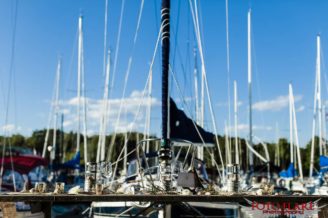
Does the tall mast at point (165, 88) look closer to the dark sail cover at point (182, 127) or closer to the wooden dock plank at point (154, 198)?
the dark sail cover at point (182, 127)

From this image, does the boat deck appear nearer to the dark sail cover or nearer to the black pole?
the black pole

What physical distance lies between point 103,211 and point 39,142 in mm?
70021

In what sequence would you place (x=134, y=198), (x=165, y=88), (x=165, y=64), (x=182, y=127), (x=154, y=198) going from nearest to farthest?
1. (x=134, y=198)
2. (x=154, y=198)
3. (x=165, y=88)
4. (x=165, y=64)
5. (x=182, y=127)

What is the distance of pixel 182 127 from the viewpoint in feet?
49.2

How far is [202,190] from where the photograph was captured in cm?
1084

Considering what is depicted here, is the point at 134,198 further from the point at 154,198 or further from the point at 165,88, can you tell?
the point at 165,88

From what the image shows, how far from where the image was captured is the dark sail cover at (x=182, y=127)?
14773 millimetres

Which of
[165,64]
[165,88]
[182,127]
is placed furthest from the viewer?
[182,127]

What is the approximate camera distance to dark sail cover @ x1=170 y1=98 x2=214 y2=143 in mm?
14773

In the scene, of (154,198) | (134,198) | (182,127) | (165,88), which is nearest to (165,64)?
(165,88)

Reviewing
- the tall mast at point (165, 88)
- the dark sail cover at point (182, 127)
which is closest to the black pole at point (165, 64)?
the tall mast at point (165, 88)

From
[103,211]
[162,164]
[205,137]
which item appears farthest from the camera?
[103,211]

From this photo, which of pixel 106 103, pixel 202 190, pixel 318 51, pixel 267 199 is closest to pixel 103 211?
pixel 202 190

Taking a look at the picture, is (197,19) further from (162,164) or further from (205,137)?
(162,164)
